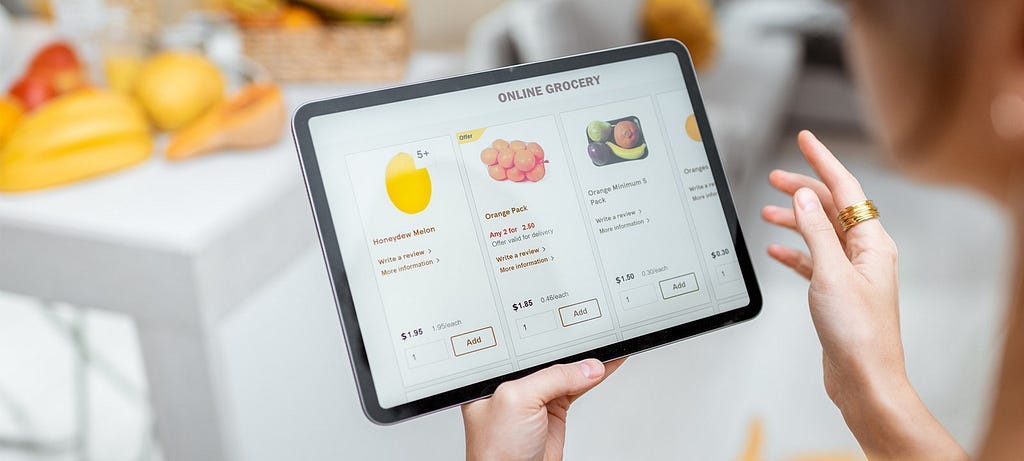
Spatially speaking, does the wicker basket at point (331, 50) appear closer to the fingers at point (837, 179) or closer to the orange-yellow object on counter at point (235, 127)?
the orange-yellow object on counter at point (235, 127)

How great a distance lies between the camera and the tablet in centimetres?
50

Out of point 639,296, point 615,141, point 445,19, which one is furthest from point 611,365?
point 445,19

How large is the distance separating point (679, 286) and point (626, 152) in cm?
10

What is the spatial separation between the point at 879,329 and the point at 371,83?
89cm

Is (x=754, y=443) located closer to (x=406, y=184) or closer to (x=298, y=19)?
(x=406, y=184)

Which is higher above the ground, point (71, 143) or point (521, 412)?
point (71, 143)

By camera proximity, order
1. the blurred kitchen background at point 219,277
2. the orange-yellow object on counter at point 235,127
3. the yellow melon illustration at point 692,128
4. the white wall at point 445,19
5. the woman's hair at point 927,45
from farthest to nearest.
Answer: the white wall at point 445,19
the orange-yellow object on counter at point 235,127
the blurred kitchen background at point 219,277
the yellow melon illustration at point 692,128
the woman's hair at point 927,45

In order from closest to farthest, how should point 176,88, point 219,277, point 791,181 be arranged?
point 791,181 < point 219,277 < point 176,88

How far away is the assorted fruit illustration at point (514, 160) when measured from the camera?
52cm

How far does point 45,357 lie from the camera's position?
889 millimetres

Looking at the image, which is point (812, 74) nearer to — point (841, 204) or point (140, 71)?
point (841, 204)

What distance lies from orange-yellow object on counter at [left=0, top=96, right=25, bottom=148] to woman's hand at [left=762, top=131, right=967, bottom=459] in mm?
862

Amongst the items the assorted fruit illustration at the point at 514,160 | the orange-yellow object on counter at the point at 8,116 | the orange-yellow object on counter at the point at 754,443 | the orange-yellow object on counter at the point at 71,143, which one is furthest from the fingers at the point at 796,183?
the orange-yellow object on counter at the point at 8,116

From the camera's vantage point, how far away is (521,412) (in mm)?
504
